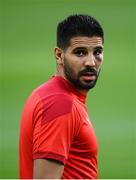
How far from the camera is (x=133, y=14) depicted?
2.81 m

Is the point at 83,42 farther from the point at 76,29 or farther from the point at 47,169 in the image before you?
the point at 47,169

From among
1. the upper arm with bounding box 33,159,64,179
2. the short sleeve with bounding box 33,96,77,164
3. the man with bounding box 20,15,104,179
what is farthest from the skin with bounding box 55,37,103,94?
the upper arm with bounding box 33,159,64,179

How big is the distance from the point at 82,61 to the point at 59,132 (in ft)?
1.01

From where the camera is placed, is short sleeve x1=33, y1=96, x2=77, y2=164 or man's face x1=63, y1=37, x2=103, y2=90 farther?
man's face x1=63, y1=37, x2=103, y2=90

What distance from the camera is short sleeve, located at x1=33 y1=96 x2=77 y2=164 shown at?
129 centimetres

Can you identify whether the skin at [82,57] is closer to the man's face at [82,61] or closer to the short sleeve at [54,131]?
the man's face at [82,61]

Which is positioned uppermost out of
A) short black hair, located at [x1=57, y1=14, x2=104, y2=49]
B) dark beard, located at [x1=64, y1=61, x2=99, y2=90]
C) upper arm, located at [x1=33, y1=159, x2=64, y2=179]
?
short black hair, located at [x1=57, y1=14, x2=104, y2=49]

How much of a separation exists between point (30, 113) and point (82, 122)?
17 cm

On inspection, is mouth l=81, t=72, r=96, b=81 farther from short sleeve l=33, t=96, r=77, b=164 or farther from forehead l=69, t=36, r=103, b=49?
short sleeve l=33, t=96, r=77, b=164

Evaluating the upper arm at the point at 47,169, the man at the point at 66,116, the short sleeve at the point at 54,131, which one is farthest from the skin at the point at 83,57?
the upper arm at the point at 47,169

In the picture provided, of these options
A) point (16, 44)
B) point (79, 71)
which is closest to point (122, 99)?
point (16, 44)

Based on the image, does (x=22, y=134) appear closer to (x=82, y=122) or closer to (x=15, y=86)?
(x=82, y=122)

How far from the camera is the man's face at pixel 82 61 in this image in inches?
58.2

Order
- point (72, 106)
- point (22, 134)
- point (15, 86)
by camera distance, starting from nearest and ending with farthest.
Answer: point (72, 106), point (22, 134), point (15, 86)
